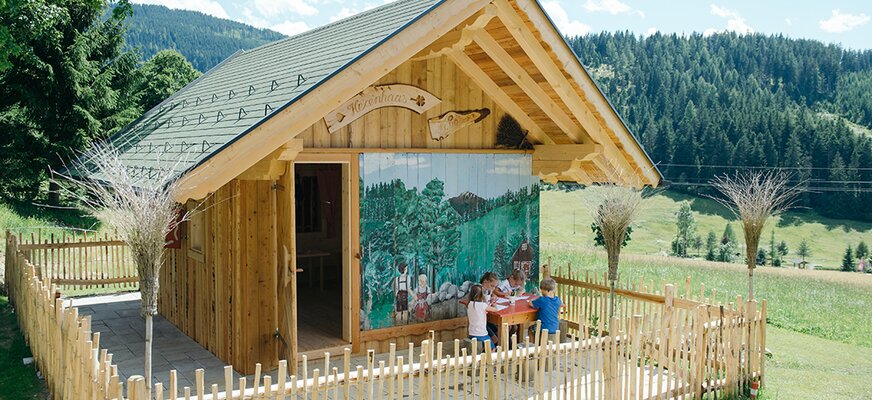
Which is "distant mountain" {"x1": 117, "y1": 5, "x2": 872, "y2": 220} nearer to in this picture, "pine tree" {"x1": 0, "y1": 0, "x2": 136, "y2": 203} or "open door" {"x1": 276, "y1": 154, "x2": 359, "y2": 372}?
"pine tree" {"x1": 0, "y1": 0, "x2": 136, "y2": 203}

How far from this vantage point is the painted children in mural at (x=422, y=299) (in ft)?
34.7

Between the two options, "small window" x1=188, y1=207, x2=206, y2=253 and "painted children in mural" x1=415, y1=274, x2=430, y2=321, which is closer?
"small window" x1=188, y1=207, x2=206, y2=253

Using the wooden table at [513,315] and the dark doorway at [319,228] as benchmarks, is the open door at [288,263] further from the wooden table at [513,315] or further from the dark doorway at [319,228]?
the dark doorway at [319,228]

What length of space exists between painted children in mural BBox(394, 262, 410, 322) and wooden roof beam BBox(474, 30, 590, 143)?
3.15 meters

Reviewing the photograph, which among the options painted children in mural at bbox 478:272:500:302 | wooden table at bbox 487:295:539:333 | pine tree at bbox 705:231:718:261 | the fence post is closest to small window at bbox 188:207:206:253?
painted children in mural at bbox 478:272:500:302

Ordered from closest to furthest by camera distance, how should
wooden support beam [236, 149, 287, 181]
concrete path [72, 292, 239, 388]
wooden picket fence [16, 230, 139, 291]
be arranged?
wooden support beam [236, 149, 287, 181]
concrete path [72, 292, 239, 388]
wooden picket fence [16, 230, 139, 291]

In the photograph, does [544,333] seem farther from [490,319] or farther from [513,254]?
[513,254]

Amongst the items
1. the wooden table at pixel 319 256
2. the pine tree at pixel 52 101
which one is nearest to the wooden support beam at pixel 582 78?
the wooden table at pixel 319 256

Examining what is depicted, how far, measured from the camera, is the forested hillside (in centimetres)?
10338

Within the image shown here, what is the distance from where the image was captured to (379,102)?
9.91 m

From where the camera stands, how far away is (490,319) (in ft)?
32.1

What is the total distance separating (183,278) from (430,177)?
14.2ft

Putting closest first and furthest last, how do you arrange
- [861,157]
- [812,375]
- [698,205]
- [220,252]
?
[220,252] → [812,375] → [861,157] → [698,205]

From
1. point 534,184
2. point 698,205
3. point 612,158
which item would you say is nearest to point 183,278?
point 534,184
